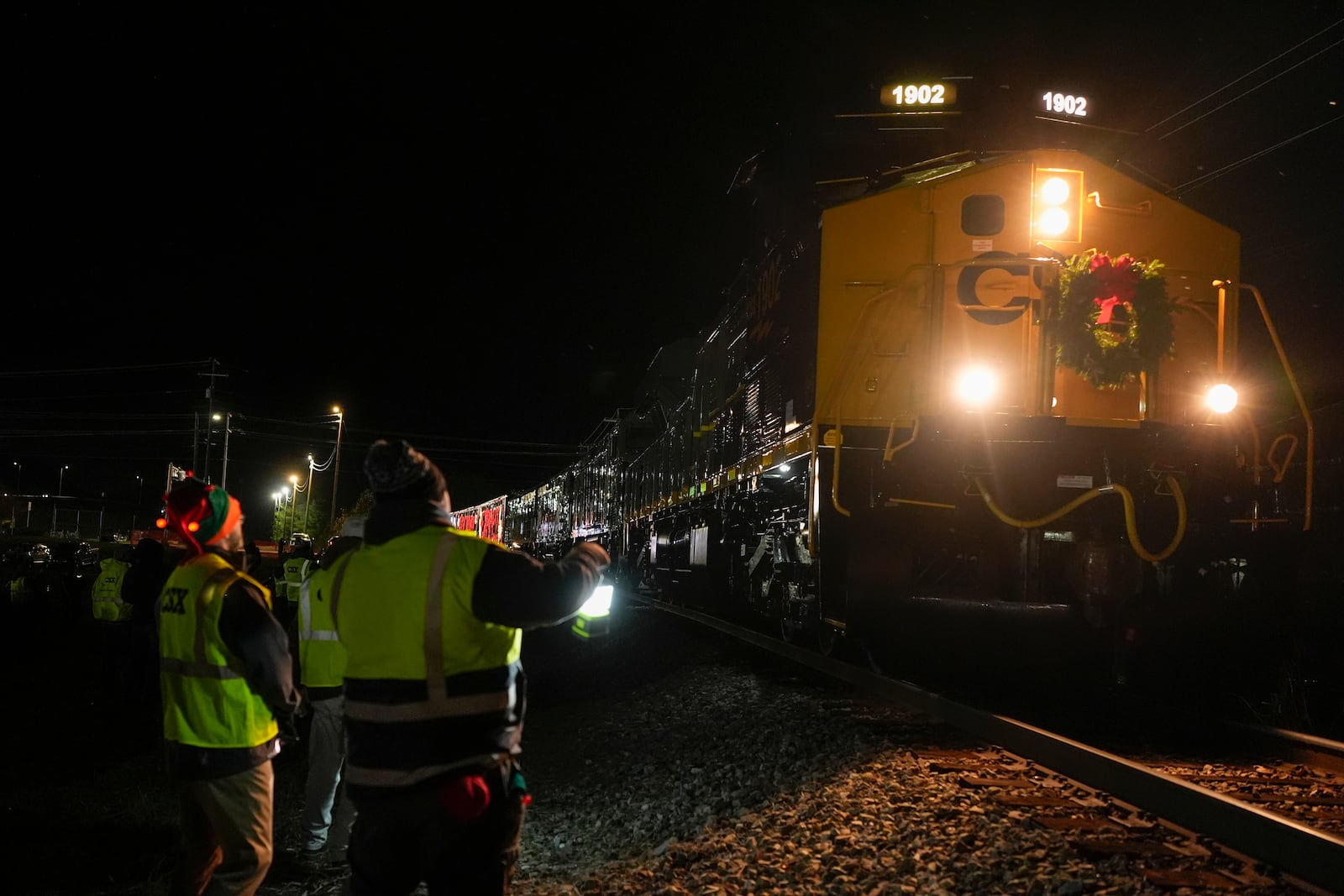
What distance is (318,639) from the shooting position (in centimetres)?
479

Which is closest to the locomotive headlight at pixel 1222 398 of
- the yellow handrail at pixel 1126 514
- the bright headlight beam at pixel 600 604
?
the yellow handrail at pixel 1126 514

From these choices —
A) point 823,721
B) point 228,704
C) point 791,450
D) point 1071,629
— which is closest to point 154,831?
point 228,704

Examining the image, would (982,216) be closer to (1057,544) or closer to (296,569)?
(1057,544)

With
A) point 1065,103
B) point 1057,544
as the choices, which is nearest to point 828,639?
point 1057,544

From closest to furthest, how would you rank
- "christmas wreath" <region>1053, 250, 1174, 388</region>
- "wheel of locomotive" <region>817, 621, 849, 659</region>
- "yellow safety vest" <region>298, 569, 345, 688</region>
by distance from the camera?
1. "yellow safety vest" <region>298, 569, 345, 688</region>
2. "christmas wreath" <region>1053, 250, 1174, 388</region>
3. "wheel of locomotive" <region>817, 621, 849, 659</region>

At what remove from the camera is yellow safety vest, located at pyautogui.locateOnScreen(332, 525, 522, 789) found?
252cm

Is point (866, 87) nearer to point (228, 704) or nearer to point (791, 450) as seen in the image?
point (791, 450)

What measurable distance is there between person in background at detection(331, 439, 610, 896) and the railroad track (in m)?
2.70

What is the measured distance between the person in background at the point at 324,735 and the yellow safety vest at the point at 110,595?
546 cm

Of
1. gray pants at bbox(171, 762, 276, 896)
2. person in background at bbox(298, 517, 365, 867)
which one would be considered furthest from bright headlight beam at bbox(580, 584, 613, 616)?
person in background at bbox(298, 517, 365, 867)

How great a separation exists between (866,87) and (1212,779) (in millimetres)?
6207

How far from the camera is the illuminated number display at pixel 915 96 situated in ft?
30.3

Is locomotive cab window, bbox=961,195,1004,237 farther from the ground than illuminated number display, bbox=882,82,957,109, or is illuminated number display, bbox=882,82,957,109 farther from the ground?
illuminated number display, bbox=882,82,957,109

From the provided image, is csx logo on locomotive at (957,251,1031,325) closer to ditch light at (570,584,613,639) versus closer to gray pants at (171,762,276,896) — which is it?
ditch light at (570,584,613,639)
